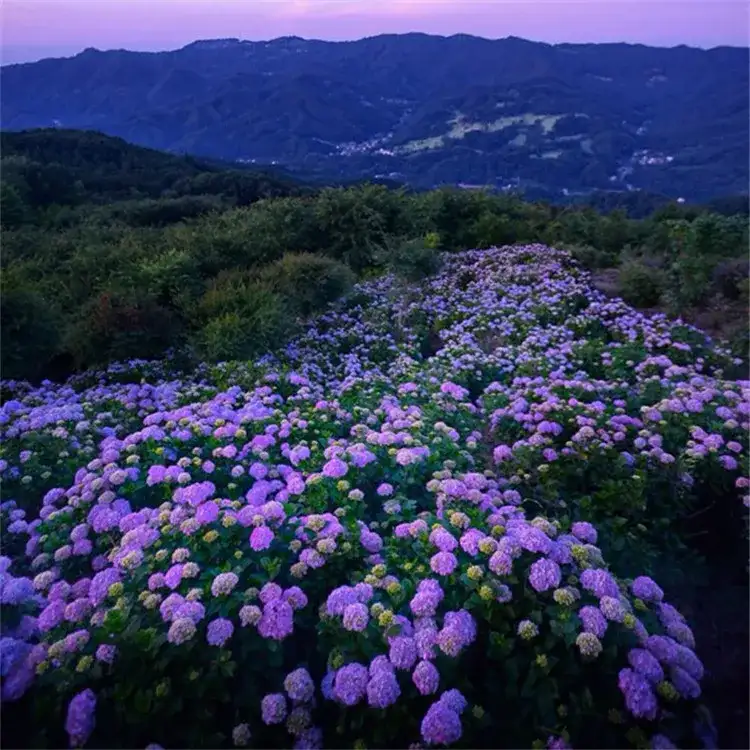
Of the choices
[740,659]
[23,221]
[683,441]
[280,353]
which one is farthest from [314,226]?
[23,221]

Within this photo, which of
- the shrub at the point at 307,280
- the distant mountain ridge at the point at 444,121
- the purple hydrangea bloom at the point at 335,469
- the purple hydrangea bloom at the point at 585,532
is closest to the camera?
the purple hydrangea bloom at the point at 585,532

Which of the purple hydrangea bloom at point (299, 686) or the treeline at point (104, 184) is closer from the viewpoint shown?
the purple hydrangea bloom at point (299, 686)

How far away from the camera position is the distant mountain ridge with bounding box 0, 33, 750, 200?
105 metres

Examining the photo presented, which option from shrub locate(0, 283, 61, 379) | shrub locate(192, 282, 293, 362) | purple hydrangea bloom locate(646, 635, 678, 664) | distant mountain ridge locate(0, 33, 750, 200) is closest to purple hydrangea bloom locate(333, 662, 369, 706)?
purple hydrangea bloom locate(646, 635, 678, 664)

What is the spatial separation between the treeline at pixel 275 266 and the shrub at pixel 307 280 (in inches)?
0.6

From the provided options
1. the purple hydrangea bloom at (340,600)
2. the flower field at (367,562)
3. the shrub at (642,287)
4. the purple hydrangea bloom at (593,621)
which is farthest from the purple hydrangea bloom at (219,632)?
the shrub at (642,287)

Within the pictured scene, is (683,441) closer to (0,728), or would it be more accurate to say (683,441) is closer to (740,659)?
(740,659)

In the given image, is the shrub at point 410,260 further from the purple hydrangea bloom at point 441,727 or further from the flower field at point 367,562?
the purple hydrangea bloom at point 441,727

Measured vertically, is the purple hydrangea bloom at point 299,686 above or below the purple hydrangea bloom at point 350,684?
below

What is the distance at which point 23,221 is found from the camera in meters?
17.2

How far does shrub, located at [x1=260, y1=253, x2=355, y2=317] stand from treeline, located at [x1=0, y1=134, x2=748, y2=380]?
0.02 meters

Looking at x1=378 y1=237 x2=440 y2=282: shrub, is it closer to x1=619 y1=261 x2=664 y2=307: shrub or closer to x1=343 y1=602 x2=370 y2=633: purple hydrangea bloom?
x1=619 y1=261 x2=664 y2=307: shrub

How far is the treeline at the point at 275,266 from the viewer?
6254 mm

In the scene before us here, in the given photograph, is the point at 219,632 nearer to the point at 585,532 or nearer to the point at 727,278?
the point at 585,532
